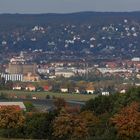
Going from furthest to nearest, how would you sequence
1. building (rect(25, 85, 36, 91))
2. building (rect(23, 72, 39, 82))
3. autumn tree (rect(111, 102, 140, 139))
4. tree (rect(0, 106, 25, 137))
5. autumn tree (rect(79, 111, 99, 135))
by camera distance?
building (rect(23, 72, 39, 82)) < building (rect(25, 85, 36, 91)) < tree (rect(0, 106, 25, 137)) < autumn tree (rect(79, 111, 99, 135)) < autumn tree (rect(111, 102, 140, 139))

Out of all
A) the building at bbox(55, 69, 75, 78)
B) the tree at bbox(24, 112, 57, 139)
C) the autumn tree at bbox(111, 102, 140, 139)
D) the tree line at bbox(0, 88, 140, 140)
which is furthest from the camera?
the building at bbox(55, 69, 75, 78)

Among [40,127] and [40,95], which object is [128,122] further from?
[40,95]

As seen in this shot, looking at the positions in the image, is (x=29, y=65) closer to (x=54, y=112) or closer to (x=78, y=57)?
(x=78, y=57)

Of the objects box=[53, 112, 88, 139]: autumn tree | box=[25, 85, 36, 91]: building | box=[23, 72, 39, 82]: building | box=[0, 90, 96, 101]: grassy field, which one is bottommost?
box=[53, 112, 88, 139]: autumn tree

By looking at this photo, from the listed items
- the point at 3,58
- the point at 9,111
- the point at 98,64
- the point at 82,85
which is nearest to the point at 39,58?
the point at 3,58

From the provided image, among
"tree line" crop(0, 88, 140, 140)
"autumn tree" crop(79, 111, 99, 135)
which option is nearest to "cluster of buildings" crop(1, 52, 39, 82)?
"tree line" crop(0, 88, 140, 140)

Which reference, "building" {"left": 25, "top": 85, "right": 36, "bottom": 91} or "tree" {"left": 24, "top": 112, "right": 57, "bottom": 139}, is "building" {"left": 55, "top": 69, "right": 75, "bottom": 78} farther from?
"tree" {"left": 24, "top": 112, "right": 57, "bottom": 139}
